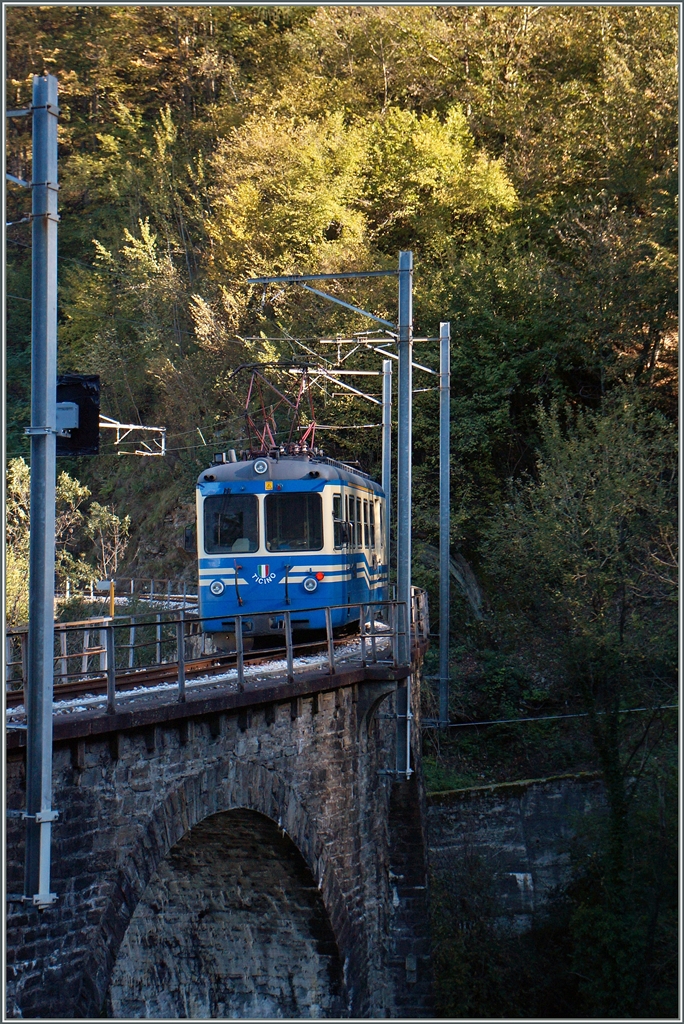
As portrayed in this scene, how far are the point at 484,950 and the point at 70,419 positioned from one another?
15.0 meters

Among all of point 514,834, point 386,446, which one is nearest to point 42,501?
point 386,446

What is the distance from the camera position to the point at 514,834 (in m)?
20.5

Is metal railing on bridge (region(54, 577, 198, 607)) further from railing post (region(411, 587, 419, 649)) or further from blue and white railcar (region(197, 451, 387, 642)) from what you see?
blue and white railcar (region(197, 451, 387, 642))

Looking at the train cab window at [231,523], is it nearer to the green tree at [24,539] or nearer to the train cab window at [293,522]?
the train cab window at [293,522]

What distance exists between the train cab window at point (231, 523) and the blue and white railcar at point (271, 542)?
1 centimetres

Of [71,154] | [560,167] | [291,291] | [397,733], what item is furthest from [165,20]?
[397,733]

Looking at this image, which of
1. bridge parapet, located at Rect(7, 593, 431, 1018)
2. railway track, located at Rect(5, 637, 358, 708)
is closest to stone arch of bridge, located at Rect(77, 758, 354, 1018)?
bridge parapet, located at Rect(7, 593, 431, 1018)

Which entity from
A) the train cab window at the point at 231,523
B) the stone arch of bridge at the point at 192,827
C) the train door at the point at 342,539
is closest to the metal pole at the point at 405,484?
the train door at the point at 342,539

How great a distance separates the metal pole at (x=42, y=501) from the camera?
646 cm

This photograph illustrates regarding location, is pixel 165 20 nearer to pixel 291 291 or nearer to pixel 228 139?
pixel 228 139

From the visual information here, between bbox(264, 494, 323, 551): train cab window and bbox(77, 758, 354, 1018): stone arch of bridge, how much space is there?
4076 millimetres

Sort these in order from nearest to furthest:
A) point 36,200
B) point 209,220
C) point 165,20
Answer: point 36,200, point 209,220, point 165,20

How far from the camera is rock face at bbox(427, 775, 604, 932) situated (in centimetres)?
2014

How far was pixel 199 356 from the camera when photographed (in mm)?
32281
